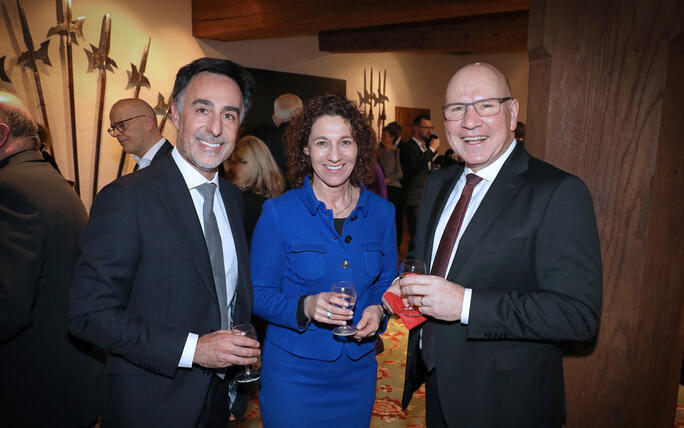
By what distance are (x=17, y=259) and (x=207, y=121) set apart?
2.93 ft

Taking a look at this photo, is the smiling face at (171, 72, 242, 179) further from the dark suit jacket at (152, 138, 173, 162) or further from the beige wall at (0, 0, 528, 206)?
the beige wall at (0, 0, 528, 206)

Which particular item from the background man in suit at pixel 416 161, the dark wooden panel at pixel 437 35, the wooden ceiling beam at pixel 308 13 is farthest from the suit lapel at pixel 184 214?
the dark wooden panel at pixel 437 35

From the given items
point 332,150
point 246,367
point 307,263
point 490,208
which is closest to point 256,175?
point 332,150

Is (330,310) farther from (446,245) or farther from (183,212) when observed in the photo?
(183,212)

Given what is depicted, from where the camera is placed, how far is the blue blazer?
1994 mm

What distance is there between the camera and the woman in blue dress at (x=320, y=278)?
1984 mm

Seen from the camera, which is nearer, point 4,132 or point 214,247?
point 214,247

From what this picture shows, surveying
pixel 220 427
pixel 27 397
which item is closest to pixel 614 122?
pixel 220 427

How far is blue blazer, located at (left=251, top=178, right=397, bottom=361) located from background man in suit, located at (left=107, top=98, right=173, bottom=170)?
217 centimetres

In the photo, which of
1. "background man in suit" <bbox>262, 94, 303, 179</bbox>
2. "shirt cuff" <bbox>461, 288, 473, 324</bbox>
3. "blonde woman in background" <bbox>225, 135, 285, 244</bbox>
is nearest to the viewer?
"shirt cuff" <bbox>461, 288, 473, 324</bbox>

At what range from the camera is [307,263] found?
202 cm

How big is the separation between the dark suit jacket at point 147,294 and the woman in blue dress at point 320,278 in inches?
18.3

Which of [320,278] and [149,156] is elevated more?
[149,156]

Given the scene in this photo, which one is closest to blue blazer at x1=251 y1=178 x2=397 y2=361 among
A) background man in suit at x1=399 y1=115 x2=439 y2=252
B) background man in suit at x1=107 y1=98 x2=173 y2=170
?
background man in suit at x1=107 y1=98 x2=173 y2=170
